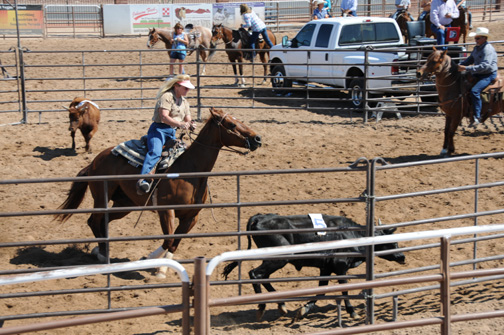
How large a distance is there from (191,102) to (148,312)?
11.3 metres

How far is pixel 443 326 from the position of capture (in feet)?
14.1

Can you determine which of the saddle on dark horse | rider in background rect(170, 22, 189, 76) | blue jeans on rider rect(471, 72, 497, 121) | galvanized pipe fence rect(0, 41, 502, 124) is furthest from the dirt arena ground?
the saddle on dark horse

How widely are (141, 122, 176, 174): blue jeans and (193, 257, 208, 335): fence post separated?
3.88m

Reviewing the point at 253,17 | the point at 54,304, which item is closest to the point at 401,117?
the point at 253,17

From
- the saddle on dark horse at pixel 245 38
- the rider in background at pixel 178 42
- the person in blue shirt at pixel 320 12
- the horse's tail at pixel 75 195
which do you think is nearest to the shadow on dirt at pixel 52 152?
the horse's tail at pixel 75 195

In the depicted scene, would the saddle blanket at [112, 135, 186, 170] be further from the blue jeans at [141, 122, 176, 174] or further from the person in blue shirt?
the person in blue shirt

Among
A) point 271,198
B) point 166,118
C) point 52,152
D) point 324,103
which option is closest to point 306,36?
point 324,103

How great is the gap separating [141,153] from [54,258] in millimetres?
1649

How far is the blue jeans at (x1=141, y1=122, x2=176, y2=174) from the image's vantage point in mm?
7574

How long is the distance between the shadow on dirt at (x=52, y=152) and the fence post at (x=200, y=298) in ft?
26.6

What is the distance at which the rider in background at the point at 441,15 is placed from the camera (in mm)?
15797

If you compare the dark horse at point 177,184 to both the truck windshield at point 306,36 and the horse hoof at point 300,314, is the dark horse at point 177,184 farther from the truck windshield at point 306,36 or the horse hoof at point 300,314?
the truck windshield at point 306,36

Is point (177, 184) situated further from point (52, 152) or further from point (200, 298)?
point (52, 152)

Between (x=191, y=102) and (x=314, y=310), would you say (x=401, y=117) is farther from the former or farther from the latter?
(x=314, y=310)
